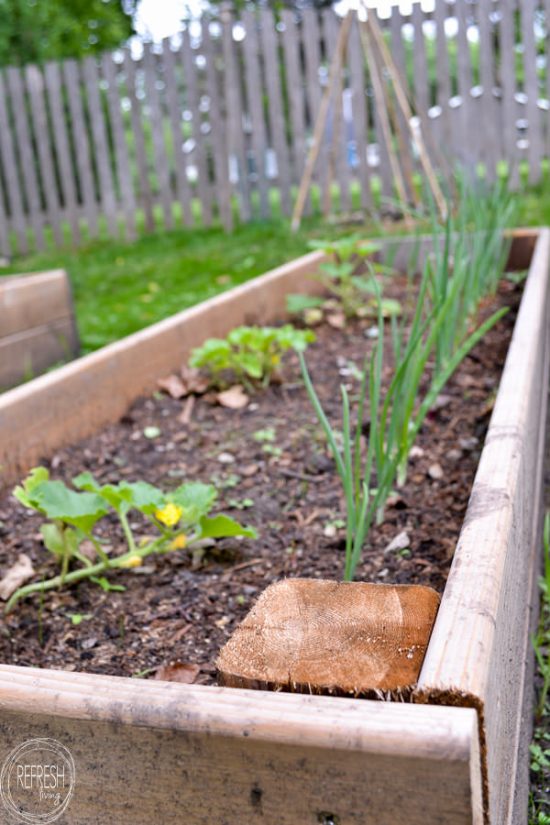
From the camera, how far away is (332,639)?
74 centimetres

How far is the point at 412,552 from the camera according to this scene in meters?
1.26

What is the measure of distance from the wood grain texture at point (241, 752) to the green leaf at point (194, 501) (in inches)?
22.6

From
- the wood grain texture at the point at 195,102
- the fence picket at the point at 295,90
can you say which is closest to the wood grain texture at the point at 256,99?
the fence picket at the point at 295,90

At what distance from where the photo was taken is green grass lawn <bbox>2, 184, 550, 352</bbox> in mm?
3760

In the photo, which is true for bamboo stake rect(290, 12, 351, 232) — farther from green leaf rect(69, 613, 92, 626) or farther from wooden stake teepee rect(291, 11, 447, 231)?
green leaf rect(69, 613, 92, 626)

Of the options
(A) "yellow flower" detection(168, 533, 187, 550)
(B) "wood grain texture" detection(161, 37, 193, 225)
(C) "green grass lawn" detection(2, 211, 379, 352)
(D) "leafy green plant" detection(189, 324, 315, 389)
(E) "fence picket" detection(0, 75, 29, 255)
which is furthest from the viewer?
(E) "fence picket" detection(0, 75, 29, 255)

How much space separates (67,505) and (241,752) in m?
0.64

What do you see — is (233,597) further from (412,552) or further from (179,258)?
(179,258)

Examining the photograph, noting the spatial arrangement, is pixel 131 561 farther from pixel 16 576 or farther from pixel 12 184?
pixel 12 184

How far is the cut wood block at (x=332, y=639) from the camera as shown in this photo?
0.67m

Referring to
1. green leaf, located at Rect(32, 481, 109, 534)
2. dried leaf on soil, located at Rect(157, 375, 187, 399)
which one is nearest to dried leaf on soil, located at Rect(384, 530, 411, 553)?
green leaf, located at Rect(32, 481, 109, 534)

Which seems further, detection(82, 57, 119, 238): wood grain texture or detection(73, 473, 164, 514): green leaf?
detection(82, 57, 119, 238): wood grain texture

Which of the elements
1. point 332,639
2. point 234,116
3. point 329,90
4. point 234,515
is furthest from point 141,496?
point 234,116

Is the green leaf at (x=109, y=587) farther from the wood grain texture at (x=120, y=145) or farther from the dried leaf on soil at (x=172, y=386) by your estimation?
the wood grain texture at (x=120, y=145)
